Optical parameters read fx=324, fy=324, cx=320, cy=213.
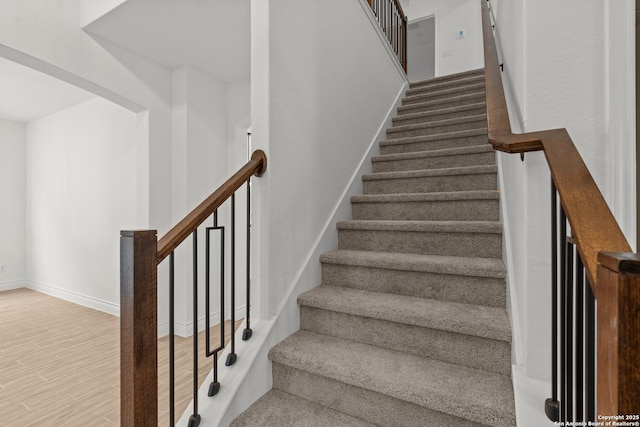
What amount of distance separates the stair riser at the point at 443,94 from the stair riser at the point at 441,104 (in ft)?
0.44

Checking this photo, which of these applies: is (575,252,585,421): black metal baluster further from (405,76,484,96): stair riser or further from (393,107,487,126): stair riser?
(405,76,484,96): stair riser

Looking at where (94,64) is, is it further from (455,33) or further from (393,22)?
(455,33)

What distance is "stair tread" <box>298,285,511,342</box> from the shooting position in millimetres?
1310

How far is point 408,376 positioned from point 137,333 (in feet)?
3.22

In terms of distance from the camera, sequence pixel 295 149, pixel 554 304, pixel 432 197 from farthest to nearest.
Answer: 1. pixel 432 197
2. pixel 295 149
3. pixel 554 304

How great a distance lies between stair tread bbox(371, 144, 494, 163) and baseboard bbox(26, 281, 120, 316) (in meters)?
3.45

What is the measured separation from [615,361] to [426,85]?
4.25 m

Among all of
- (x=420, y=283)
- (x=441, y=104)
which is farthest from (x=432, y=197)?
(x=441, y=104)

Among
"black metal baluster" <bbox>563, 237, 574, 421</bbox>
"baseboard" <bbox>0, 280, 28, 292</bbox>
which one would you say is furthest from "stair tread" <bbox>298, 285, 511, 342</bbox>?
"baseboard" <bbox>0, 280, 28, 292</bbox>

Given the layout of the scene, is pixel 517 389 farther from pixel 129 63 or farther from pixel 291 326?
pixel 129 63

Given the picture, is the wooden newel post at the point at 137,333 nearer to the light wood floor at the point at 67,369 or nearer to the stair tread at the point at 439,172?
the light wood floor at the point at 67,369

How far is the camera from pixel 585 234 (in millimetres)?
553

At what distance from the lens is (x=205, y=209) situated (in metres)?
1.24

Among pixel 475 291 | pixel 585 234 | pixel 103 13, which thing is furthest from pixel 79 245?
pixel 585 234
